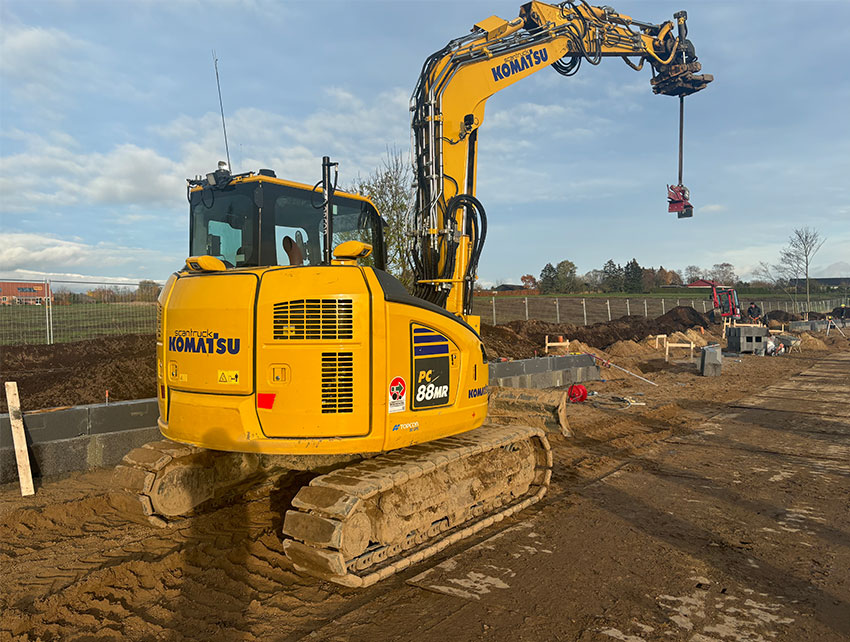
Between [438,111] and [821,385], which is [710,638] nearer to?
[438,111]

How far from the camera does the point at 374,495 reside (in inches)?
177

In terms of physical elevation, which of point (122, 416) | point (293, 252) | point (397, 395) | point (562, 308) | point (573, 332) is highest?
point (293, 252)

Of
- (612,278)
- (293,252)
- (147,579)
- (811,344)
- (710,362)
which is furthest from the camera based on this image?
(612,278)

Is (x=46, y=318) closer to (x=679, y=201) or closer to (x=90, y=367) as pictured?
(x=90, y=367)

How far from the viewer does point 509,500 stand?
236 inches

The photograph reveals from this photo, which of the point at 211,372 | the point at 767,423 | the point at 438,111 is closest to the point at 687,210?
the point at 767,423

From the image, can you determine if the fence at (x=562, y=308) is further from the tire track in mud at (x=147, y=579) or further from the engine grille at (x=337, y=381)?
the engine grille at (x=337, y=381)

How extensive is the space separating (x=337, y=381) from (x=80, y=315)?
556 inches

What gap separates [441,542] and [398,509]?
20.2 inches

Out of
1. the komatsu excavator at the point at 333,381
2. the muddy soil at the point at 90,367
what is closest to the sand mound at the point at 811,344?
the muddy soil at the point at 90,367

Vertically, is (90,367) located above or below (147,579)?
above

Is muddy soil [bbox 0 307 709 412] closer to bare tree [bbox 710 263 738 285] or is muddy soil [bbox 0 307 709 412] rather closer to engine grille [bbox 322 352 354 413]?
engine grille [bbox 322 352 354 413]

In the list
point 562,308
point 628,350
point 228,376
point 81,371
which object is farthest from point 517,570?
point 562,308

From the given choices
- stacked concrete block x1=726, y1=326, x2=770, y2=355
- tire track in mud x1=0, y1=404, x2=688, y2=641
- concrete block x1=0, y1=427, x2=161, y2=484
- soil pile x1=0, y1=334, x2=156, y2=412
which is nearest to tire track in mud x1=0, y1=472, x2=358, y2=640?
tire track in mud x1=0, y1=404, x2=688, y2=641
